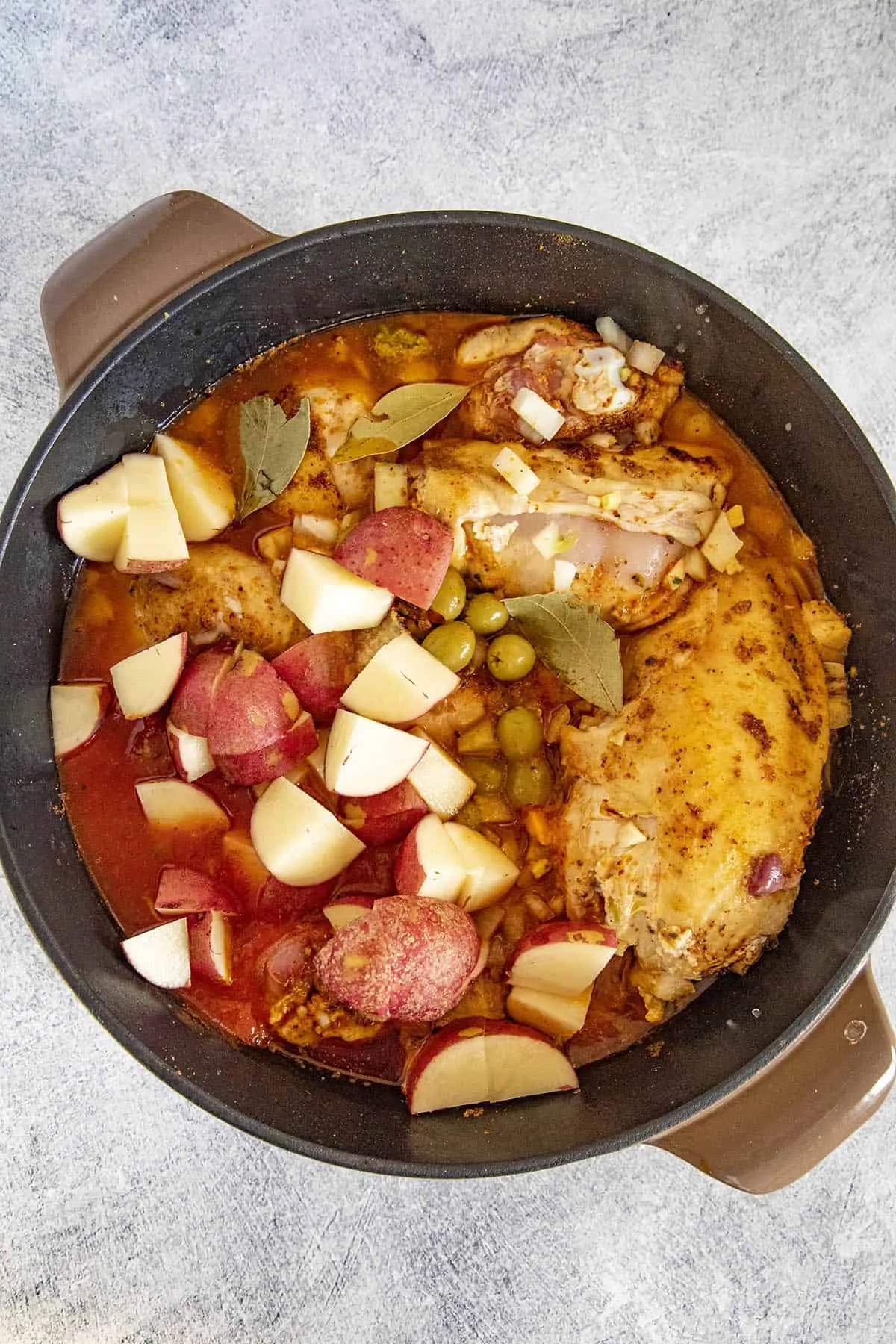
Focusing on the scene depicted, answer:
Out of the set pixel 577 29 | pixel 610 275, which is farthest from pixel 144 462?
pixel 577 29

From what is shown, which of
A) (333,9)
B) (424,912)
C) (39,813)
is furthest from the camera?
(333,9)

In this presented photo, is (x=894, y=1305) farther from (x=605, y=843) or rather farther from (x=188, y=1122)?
(x=188, y=1122)

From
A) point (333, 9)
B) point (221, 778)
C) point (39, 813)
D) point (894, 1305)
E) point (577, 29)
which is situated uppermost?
point (577, 29)

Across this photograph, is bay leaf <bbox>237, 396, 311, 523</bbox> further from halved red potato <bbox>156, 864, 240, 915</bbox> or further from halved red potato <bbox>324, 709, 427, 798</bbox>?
halved red potato <bbox>156, 864, 240, 915</bbox>

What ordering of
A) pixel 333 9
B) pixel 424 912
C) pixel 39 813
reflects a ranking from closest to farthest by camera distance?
pixel 424 912 < pixel 39 813 < pixel 333 9

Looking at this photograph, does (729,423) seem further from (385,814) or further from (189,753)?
(189,753)

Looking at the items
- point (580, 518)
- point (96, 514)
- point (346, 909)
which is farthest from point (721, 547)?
point (96, 514)

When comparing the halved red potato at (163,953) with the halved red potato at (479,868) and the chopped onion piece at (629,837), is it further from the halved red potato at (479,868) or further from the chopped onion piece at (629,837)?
the chopped onion piece at (629,837)

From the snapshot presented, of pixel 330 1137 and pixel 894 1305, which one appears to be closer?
pixel 330 1137
